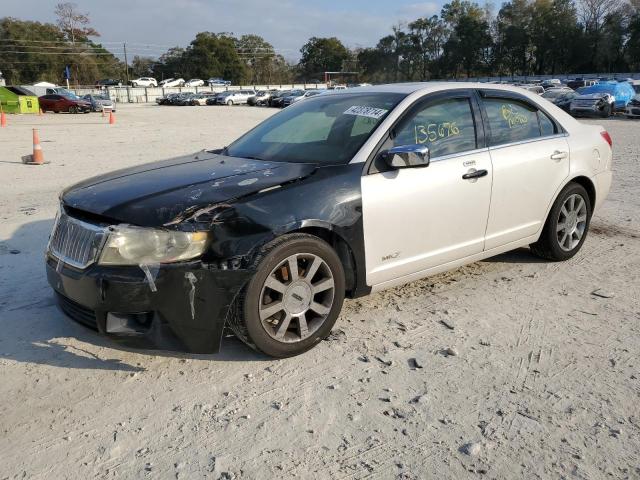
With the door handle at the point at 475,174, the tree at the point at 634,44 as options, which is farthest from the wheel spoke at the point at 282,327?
the tree at the point at 634,44

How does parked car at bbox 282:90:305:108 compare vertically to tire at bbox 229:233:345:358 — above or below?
above

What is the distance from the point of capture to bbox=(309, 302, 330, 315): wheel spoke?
11.7ft

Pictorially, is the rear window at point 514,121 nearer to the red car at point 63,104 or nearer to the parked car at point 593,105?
the parked car at point 593,105

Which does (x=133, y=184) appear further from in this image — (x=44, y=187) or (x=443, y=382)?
(x=44, y=187)

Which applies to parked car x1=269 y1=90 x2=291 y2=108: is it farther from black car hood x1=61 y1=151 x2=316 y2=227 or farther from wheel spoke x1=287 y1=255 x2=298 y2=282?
wheel spoke x1=287 y1=255 x2=298 y2=282

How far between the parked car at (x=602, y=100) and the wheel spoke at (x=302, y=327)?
2825 centimetres

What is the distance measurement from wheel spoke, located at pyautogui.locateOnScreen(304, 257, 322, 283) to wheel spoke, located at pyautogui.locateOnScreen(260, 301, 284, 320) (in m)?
0.23

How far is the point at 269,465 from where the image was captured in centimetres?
256

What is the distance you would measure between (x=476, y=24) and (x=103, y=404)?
112520 millimetres

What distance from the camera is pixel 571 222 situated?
17.5 feet

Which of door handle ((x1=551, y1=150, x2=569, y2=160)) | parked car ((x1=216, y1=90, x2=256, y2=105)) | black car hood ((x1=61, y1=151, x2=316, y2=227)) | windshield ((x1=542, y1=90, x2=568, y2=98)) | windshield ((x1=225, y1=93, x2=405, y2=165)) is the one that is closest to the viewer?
black car hood ((x1=61, y1=151, x2=316, y2=227))

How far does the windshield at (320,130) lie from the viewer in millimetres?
4027

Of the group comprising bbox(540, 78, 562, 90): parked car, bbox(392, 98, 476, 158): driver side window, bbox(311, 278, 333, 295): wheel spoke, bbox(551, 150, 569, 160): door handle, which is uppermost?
bbox(540, 78, 562, 90): parked car

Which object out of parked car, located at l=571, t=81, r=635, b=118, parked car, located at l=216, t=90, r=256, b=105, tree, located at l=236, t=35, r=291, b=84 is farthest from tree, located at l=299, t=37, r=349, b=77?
parked car, located at l=571, t=81, r=635, b=118
